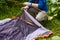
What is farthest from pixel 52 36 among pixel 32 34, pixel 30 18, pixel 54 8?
pixel 54 8

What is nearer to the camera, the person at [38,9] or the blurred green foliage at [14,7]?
the person at [38,9]

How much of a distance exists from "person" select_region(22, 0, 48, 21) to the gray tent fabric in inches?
9.6

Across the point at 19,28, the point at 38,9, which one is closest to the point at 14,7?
the point at 38,9

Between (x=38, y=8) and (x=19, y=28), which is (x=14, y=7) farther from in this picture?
(x=19, y=28)

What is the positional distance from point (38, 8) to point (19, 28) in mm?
726

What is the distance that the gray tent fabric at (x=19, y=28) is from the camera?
4121 millimetres

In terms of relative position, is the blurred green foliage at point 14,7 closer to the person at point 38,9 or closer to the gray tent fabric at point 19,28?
the person at point 38,9

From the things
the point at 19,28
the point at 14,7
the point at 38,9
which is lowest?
the point at 14,7

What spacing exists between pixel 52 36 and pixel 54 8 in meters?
1.45

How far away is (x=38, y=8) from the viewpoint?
15.6ft

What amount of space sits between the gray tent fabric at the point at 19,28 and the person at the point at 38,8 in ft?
0.80

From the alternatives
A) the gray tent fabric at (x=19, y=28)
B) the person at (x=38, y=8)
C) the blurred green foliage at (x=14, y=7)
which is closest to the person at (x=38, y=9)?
the person at (x=38, y=8)

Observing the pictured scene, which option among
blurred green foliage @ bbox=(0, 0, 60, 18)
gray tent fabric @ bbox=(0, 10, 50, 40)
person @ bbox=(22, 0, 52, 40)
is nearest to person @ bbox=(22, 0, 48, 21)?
person @ bbox=(22, 0, 52, 40)

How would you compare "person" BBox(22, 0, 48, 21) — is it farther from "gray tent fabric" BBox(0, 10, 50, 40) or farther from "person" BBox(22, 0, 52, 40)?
"gray tent fabric" BBox(0, 10, 50, 40)
